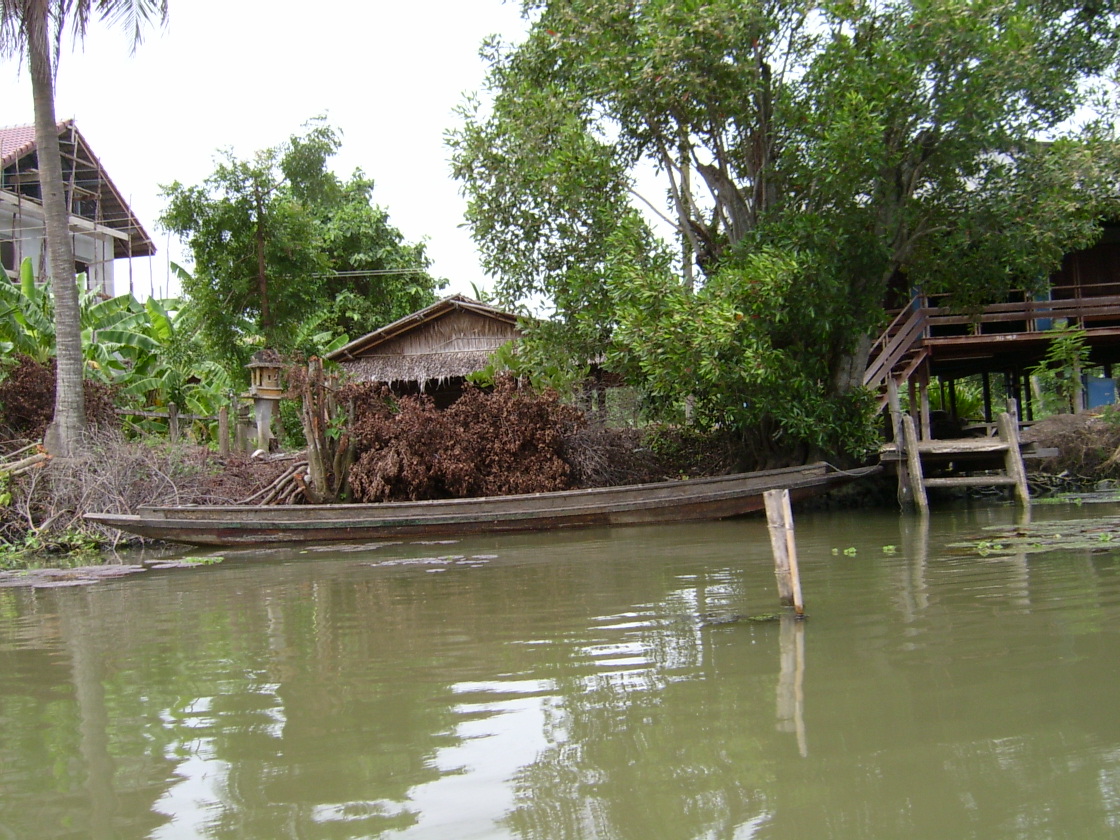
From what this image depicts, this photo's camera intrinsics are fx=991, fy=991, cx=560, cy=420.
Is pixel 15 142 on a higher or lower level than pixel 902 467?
higher

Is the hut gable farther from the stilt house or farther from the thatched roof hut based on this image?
the stilt house

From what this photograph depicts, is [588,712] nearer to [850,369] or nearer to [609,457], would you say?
[850,369]

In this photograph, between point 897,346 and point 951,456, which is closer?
point 951,456

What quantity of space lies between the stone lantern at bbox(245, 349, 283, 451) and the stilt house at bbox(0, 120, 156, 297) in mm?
10046

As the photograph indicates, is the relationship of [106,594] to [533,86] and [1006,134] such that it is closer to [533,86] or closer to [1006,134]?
[533,86]

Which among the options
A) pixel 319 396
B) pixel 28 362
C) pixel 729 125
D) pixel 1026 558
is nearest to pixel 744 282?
pixel 729 125

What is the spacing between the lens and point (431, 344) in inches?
867

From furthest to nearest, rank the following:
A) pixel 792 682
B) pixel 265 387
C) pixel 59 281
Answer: pixel 265 387
pixel 59 281
pixel 792 682

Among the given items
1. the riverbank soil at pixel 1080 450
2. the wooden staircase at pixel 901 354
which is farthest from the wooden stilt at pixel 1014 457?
the wooden staircase at pixel 901 354

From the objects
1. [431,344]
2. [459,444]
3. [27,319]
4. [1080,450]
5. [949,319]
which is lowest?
[1080,450]

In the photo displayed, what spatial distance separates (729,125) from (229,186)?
38.4 ft

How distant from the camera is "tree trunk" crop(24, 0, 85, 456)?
14719 mm

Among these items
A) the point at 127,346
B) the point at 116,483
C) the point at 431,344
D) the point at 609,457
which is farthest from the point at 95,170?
the point at 609,457

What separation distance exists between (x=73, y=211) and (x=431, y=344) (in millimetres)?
15388
